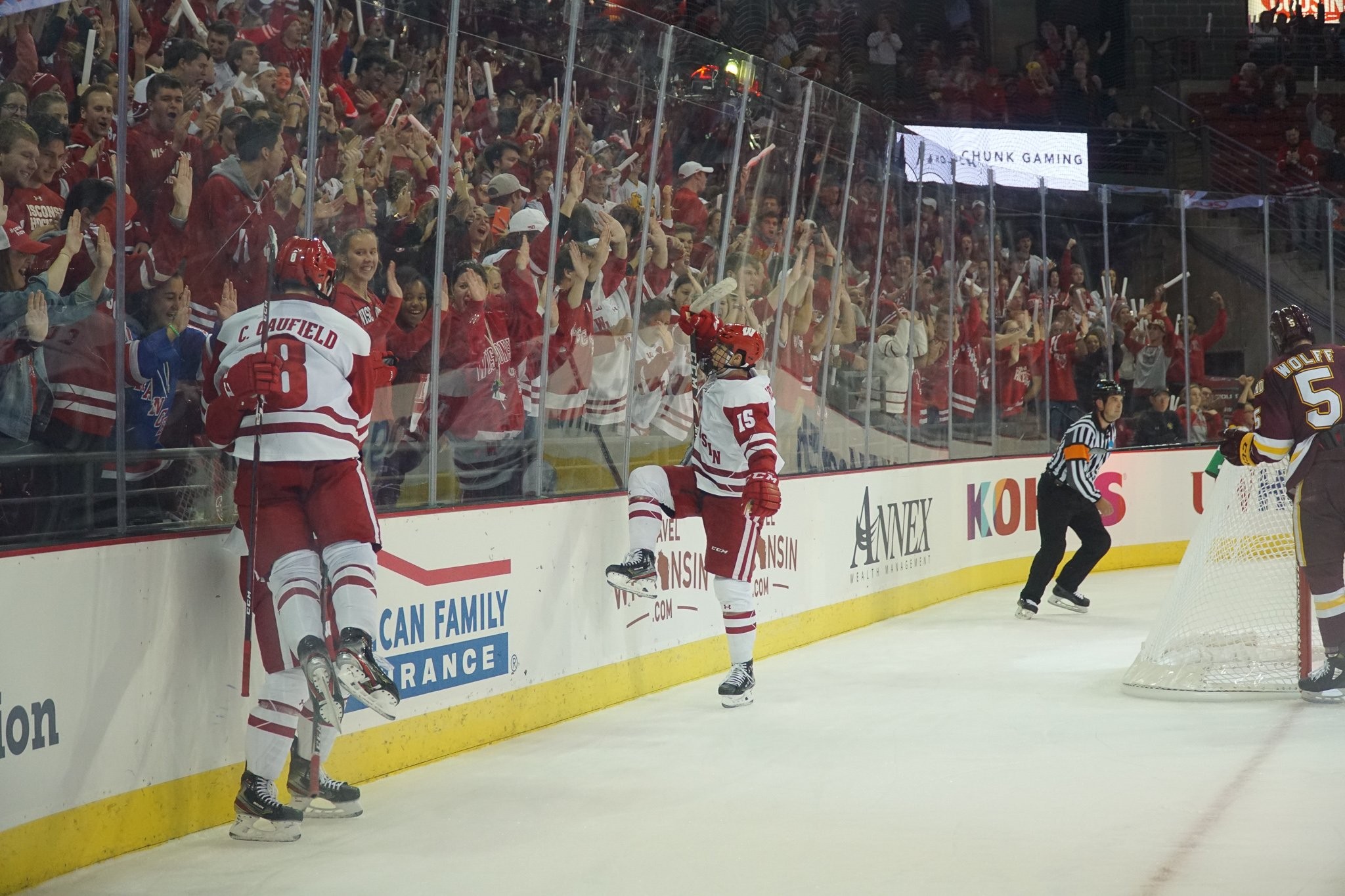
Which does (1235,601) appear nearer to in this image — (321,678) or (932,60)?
(321,678)

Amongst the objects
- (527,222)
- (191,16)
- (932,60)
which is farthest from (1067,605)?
(932,60)

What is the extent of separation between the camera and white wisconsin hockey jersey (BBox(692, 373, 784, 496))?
5926 mm

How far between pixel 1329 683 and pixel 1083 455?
10.1 feet

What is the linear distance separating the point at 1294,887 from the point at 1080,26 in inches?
664

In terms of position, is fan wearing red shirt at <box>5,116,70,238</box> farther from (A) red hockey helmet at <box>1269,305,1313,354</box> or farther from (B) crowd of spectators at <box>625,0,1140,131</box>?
(B) crowd of spectators at <box>625,0,1140,131</box>

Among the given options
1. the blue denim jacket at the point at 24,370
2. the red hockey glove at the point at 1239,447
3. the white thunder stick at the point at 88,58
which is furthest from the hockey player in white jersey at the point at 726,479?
the white thunder stick at the point at 88,58

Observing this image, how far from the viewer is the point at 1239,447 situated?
240 inches

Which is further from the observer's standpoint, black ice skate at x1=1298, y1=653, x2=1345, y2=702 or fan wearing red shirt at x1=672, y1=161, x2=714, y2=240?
fan wearing red shirt at x1=672, y1=161, x2=714, y2=240

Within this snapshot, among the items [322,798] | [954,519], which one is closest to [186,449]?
[322,798]

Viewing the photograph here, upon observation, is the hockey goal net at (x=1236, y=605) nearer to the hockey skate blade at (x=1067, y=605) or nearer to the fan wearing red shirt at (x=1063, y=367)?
→ the hockey skate blade at (x=1067, y=605)

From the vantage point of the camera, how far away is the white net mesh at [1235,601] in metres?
6.17

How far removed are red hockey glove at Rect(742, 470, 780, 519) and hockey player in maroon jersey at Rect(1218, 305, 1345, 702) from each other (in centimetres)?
202

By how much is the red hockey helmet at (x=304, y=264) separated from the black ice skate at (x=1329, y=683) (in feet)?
13.7

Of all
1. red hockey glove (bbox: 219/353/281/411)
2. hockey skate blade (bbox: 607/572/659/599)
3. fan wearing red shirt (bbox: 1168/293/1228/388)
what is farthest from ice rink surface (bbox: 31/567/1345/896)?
fan wearing red shirt (bbox: 1168/293/1228/388)
